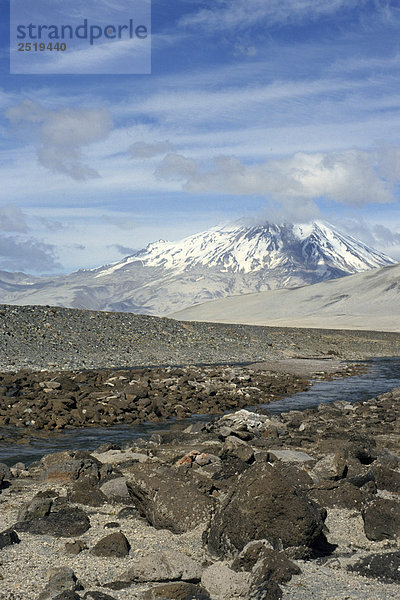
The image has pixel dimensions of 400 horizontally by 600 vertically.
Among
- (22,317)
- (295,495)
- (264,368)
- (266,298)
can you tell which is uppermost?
(295,495)

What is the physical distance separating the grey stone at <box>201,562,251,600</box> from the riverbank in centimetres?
2721

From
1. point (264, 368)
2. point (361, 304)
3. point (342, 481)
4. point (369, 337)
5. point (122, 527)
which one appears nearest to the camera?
point (122, 527)

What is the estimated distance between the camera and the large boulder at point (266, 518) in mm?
7426

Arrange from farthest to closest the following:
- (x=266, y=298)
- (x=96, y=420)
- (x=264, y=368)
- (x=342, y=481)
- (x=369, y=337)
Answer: (x=266, y=298), (x=369, y=337), (x=264, y=368), (x=96, y=420), (x=342, y=481)

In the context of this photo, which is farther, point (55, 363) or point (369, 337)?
point (369, 337)

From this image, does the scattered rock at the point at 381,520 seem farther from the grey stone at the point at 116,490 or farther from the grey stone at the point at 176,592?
the grey stone at the point at 116,490

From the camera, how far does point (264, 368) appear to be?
124 feet

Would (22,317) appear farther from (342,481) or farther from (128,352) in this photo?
(342,481)

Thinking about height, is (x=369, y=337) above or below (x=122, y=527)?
below

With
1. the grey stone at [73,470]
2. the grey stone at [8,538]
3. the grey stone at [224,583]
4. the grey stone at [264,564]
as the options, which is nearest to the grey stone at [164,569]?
the grey stone at [224,583]

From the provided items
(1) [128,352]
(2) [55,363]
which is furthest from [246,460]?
(1) [128,352]

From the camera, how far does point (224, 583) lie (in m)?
6.57

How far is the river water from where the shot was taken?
14755 mm

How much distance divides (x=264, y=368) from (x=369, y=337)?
35884 mm
